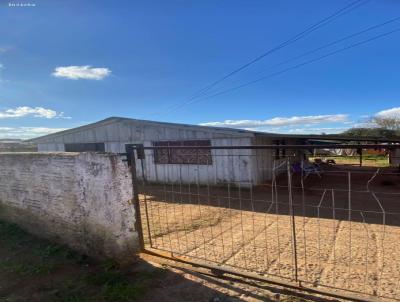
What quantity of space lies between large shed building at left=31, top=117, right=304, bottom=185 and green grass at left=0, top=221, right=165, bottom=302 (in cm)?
573

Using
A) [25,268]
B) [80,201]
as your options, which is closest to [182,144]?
[80,201]

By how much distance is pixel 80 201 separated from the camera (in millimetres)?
4379

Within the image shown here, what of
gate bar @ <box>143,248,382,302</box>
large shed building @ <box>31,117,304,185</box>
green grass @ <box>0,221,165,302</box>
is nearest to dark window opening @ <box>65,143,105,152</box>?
large shed building @ <box>31,117,304,185</box>

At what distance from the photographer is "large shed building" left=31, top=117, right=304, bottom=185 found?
35.9 ft

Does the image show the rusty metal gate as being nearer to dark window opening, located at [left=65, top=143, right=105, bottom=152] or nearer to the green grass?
the green grass

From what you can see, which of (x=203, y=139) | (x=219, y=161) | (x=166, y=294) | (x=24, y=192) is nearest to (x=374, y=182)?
(x=219, y=161)

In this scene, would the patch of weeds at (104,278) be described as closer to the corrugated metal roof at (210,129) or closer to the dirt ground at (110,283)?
the dirt ground at (110,283)

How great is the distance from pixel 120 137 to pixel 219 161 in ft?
16.4

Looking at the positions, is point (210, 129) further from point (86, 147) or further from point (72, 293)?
point (72, 293)

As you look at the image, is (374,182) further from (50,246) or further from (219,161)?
(50,246)

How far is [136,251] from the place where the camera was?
4.21m

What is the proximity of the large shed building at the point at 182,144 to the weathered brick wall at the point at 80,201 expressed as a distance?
5.28 meters

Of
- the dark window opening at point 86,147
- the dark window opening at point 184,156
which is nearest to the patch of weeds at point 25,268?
the dark window opening at point 184,156

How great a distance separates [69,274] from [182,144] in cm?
859
